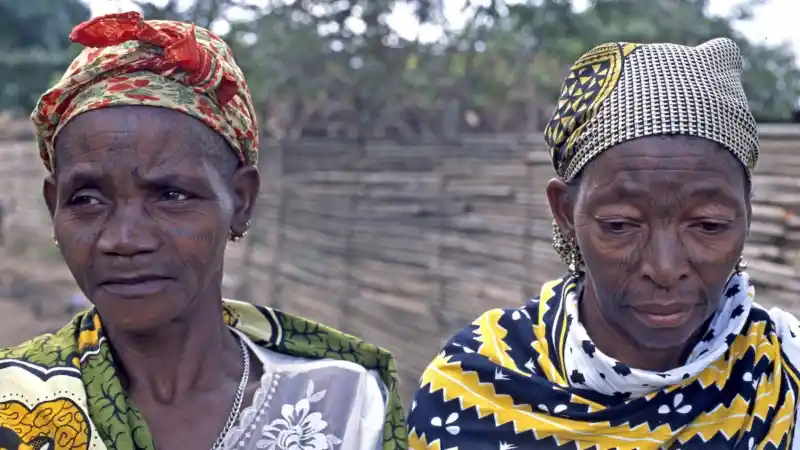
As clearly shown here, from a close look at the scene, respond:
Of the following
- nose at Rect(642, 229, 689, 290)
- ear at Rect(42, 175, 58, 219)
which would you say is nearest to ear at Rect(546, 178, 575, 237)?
nose at Rect(642, 229, 689, 290)

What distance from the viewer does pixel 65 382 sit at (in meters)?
1.94

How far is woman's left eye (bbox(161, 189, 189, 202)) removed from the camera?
1950mm

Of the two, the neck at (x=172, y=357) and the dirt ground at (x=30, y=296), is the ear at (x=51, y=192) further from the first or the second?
the dirt ground at (x=30, y=296)

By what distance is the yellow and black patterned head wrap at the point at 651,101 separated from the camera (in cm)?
202

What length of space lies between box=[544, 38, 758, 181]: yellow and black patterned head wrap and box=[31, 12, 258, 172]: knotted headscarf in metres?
0.84

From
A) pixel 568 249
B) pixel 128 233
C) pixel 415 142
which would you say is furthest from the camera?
pixel 415 142

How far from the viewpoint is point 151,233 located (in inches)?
74.9

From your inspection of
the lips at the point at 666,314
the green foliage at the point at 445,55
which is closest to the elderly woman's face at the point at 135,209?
the lips at the point at 666,314

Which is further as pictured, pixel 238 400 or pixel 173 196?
pixel 238 400

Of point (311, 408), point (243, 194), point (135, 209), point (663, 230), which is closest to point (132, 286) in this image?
point (135, 209)

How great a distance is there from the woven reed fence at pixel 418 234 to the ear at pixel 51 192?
2968 millimetres

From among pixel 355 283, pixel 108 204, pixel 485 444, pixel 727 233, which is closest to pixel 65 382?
pixel 108 204

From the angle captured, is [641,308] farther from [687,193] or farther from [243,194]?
A: [243,194]

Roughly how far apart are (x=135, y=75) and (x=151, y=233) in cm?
36
